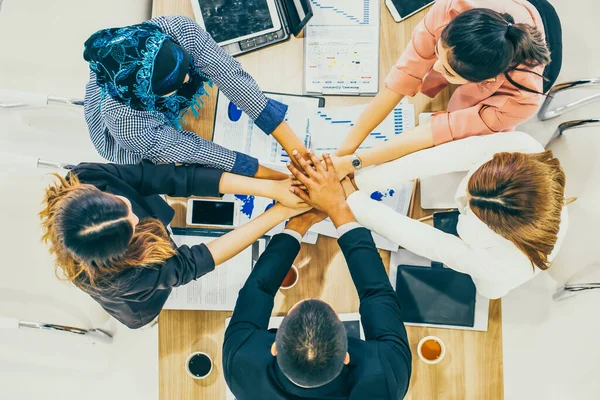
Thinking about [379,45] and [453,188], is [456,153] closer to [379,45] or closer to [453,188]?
[453,188]

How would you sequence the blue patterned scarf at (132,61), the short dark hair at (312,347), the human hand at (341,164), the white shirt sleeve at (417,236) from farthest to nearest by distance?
the human hand at (341,164) < the white shirt sleeve at (417,236) < the blue patterned scarf at (132,61) < the short dark hair at (312,347)

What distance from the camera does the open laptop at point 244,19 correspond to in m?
1.62

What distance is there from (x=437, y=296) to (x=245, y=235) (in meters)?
0.64

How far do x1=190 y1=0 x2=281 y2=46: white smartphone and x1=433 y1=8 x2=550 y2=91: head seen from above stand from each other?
66cm

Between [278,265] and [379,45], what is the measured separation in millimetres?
842

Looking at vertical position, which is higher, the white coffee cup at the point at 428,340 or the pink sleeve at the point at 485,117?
the pink sleeve at the point at 485,117

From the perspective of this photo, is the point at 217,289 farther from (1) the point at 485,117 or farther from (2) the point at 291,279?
(1) the point at 485,117

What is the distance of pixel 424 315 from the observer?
1.51 metres

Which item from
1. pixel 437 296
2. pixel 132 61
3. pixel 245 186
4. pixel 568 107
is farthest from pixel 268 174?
pixel 568 107

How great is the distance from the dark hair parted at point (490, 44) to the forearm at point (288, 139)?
1.82ft

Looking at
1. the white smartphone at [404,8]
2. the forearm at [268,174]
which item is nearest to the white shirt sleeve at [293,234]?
the forearm at [268,174]

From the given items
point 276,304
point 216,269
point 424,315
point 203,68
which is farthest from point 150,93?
point 424,315

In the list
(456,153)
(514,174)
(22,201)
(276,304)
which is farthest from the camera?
(22,201)

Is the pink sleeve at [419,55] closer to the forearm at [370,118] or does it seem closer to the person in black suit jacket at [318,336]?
the forearm at [370,118]
